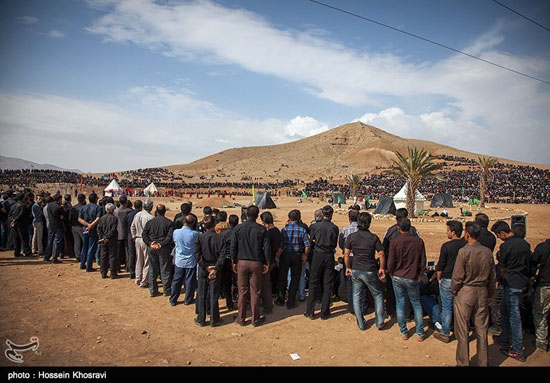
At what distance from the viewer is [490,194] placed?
44.5 metres

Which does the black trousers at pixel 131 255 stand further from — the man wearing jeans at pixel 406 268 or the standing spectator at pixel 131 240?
the man wearing jeans at pixel 406 268

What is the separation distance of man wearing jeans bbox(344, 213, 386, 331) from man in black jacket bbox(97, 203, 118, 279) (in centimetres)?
560

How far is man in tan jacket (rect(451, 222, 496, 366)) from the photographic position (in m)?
4.15

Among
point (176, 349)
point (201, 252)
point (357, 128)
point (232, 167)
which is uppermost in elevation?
point (357, 128)

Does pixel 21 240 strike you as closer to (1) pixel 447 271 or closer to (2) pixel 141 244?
(2) pixel 141 244

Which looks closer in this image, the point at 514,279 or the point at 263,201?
the point at 514,279

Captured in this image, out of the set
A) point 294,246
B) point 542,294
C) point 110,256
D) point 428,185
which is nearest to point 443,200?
point 428,185

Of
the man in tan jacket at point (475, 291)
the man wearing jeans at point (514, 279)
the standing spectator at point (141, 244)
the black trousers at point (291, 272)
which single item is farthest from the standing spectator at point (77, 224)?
the man wearing jeans at point (514, 279)

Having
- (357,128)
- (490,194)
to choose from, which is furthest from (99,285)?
(357,128)

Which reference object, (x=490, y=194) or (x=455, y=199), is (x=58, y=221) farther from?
(x=490, y=194)

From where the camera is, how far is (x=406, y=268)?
502cm

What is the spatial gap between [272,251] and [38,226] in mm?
8054

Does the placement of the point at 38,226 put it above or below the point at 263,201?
below
